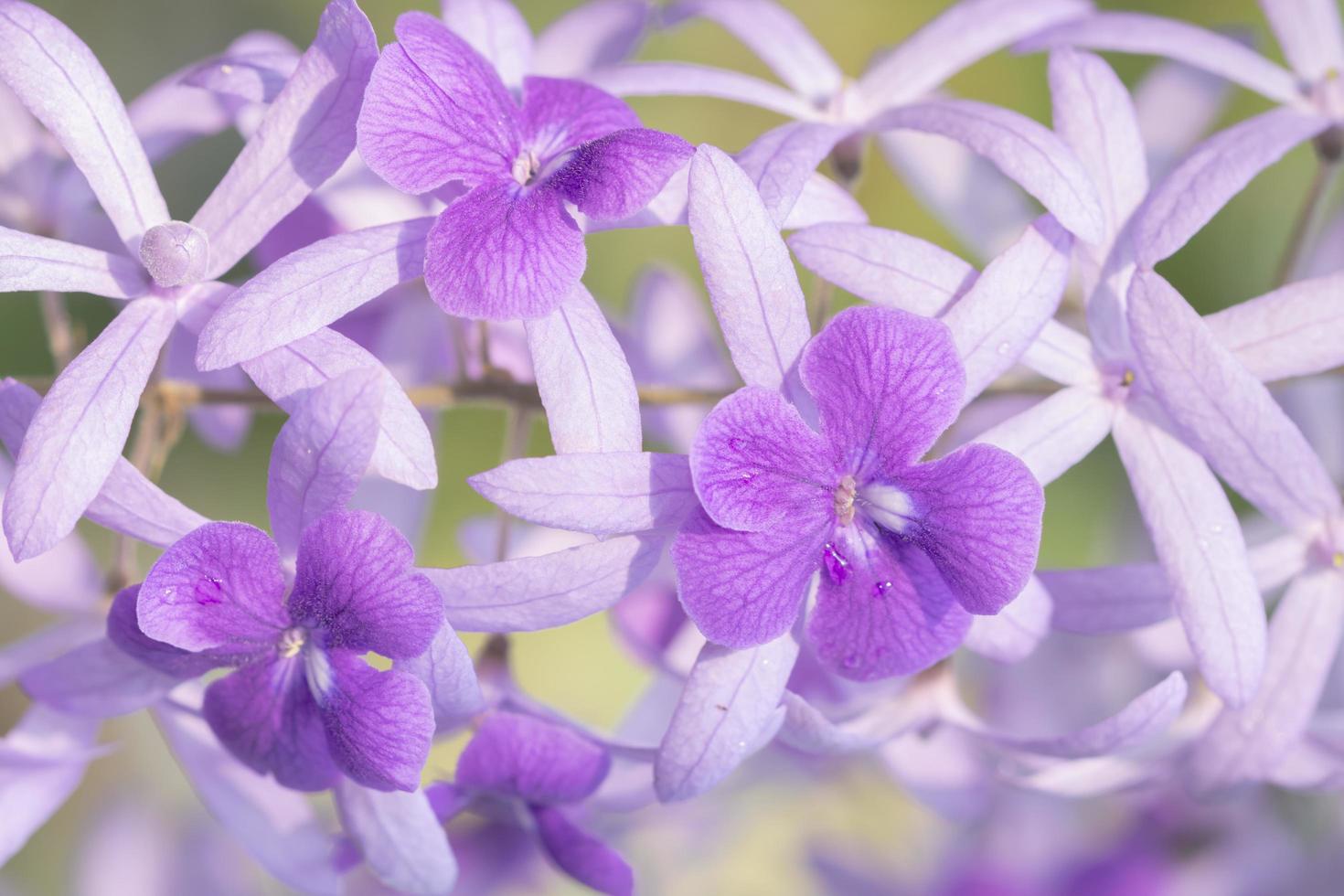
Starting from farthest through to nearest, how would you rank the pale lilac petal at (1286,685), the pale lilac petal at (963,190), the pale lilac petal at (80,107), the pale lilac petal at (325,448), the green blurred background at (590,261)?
the green blurred background at (590,261) → the pale lilac petal at (963,190) → the pale lilac petal at (1286,685) → the pale lilac petal at (80,107) → the pale lilac petal at (325,448)

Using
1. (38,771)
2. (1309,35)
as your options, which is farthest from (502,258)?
(1309,35)

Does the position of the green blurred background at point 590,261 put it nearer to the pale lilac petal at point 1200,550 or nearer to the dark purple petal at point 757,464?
A: the pale lilac petal at point 1200,550

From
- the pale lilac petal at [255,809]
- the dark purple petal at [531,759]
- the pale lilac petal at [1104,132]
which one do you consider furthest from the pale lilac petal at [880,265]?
the pale lilac petal at [255,809]

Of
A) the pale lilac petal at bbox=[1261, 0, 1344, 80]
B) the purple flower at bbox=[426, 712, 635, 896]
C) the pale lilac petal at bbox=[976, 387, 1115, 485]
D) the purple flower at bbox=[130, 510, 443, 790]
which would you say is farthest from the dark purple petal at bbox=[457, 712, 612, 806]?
the pale lilac petal at bbox=[1261, 0, 1344, 80]

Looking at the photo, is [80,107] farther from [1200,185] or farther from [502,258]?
[1200,185]

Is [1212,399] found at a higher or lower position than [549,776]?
higher

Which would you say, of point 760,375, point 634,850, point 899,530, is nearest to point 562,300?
point 760,375
